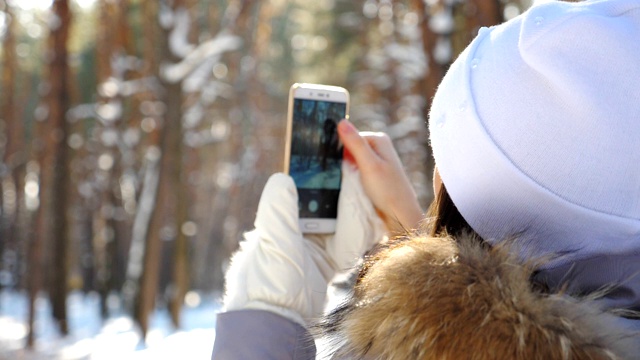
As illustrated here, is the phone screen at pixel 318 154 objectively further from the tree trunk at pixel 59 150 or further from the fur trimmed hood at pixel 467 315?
the tree trunk at pixel 59 150

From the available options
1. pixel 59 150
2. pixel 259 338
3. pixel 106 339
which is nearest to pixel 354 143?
pixel 259 338

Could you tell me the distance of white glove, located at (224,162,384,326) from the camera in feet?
5.39

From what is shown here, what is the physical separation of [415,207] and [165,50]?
52.5 feet

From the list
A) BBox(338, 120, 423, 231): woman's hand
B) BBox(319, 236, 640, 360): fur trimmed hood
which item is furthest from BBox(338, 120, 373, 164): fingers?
BBox(319, 236, 640, 360): fur trimmed hood

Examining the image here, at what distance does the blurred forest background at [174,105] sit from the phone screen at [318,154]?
219 inches

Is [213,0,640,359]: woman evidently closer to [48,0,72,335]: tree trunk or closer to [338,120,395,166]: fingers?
[338,120,395,166]: fingers

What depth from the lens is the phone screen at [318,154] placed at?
6.93 feet

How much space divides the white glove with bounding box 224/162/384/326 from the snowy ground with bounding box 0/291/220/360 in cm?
47

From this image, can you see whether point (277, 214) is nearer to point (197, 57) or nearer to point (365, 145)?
point (365, 145)

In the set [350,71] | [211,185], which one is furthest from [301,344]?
[211,185]

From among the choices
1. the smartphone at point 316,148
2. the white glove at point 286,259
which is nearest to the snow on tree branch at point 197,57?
the smartphone at point 316,148

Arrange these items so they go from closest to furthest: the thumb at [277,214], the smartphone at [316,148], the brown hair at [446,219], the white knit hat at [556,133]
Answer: the white knit hat at [556,133] → the brown hair at [446,219] → the thumb at [277,214] → the smartphone at [316,148]

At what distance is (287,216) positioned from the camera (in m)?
1.76

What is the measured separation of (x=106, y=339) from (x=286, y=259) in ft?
66.3
